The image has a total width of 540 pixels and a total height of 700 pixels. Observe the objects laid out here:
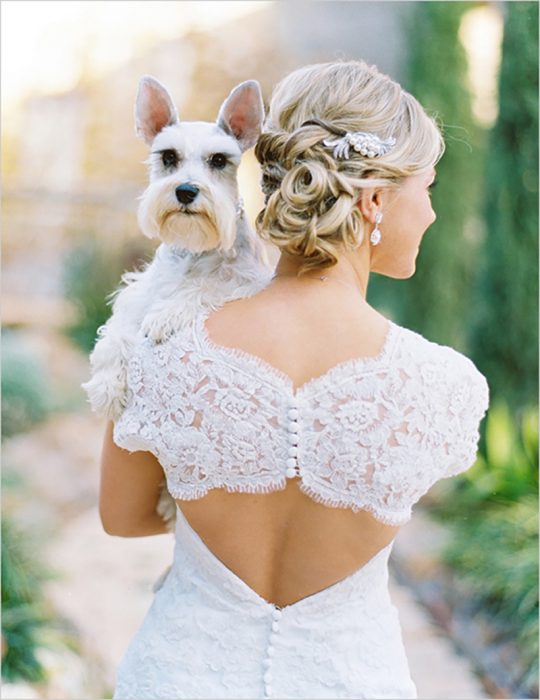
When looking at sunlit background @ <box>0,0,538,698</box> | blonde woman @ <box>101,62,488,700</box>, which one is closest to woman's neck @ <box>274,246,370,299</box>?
blonde woman @ <box>101,62,488,700</box>

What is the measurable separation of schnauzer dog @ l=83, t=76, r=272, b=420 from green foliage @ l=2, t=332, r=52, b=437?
13.8ft

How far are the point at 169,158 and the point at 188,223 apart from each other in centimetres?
16

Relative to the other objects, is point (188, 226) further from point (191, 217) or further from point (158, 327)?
point (158, 327)

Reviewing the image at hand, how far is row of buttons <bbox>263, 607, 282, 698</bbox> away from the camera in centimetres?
157

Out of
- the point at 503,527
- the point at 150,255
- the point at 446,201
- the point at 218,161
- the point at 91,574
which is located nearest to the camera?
the point at 218,161

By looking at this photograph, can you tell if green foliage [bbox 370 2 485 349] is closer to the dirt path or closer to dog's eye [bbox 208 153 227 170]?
the dirt path

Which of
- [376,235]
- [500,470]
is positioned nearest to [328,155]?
[376,235]

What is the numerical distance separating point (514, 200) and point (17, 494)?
3593 millimetres

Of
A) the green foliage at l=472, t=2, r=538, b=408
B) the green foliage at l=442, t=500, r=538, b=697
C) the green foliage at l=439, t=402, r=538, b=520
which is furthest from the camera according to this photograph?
the green foliage at l=472, t=2, r=538, b=408

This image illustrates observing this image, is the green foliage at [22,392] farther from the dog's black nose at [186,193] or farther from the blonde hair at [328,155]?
the blonde hair at [328,155]

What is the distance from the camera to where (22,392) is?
6.37m

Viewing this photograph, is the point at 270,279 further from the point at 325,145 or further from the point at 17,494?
the point at 17,494

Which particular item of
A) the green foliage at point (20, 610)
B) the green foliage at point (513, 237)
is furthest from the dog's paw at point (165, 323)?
the green foliage at point (513, 237)

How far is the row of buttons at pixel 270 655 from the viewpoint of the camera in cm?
157
